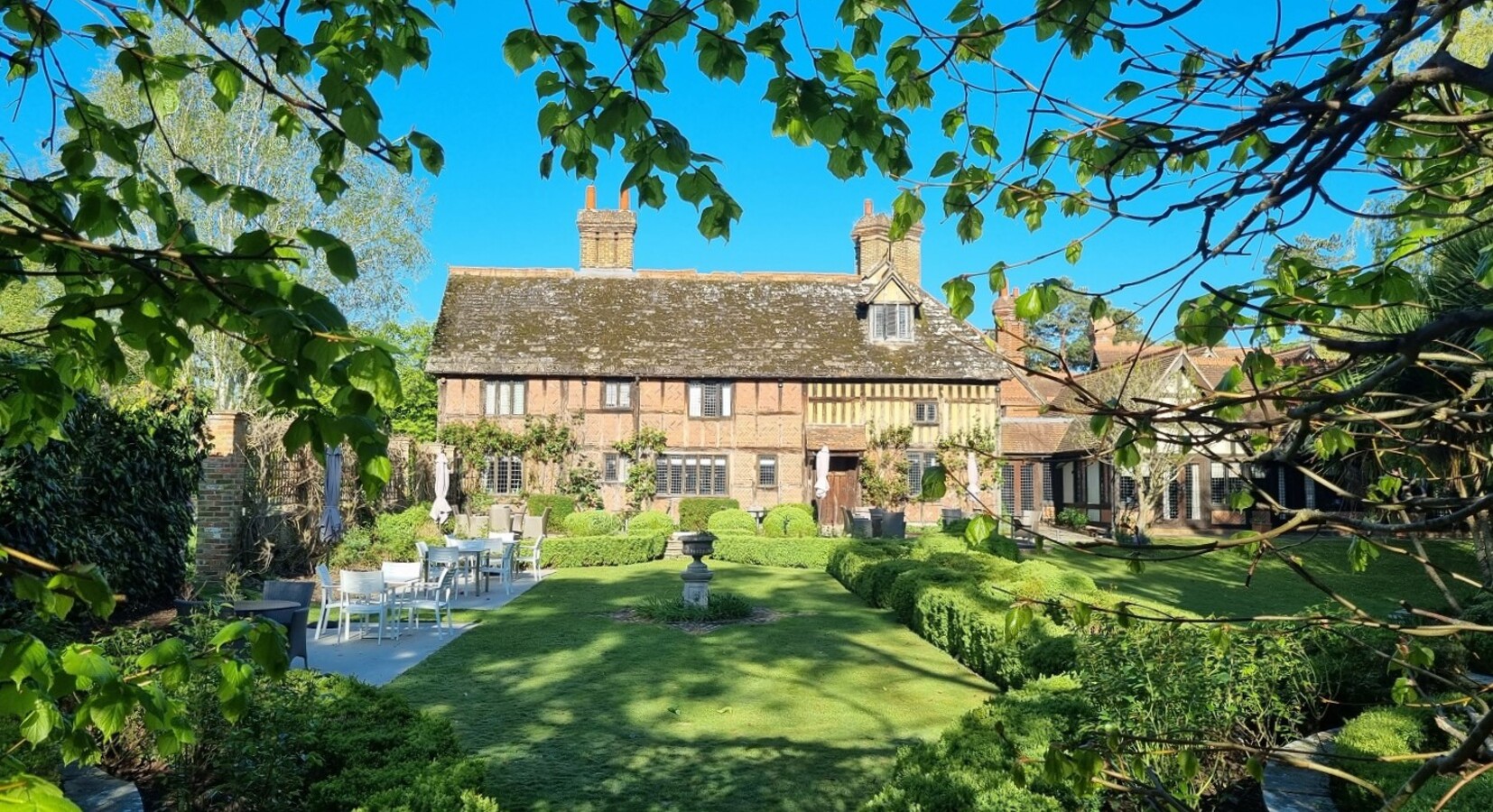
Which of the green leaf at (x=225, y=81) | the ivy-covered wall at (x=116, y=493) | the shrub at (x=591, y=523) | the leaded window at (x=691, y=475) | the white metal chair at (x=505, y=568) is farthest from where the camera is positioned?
the leaded window at (x=691, y=475)

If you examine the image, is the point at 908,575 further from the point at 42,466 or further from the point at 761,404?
the point at 761,404

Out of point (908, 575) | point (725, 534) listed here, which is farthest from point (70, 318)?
point (725, 534)

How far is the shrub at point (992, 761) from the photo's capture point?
5016 millimetres

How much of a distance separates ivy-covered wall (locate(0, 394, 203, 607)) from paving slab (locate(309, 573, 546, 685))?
7.54 ft

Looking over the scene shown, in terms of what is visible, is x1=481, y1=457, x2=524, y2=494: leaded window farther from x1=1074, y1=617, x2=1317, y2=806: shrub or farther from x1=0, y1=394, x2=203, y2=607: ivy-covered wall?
x1=1074, y1=617, x2=1317, y2=806: shrub

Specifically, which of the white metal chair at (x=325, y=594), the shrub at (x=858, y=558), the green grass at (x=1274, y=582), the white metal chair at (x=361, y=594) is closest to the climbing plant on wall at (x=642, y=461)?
the shrub at (x=858, y=558)

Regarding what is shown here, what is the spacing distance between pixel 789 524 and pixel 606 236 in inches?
591

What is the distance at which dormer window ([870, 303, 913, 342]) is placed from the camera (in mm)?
32500

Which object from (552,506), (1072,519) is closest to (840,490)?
(1072,519)

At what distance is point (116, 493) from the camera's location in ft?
39.5

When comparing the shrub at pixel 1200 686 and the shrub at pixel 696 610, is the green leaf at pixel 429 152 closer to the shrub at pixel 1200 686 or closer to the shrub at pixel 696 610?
the shrub at pixel 1200 686

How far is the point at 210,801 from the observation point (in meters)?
5.72

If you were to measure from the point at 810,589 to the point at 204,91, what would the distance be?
2225 centimetres

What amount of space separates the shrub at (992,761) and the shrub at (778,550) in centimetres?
1459
